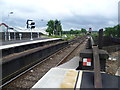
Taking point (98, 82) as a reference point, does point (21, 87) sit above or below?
below

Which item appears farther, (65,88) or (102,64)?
(102,64)

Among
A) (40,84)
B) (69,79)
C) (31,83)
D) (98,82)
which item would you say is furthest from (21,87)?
(98,82)

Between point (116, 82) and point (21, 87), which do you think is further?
point (21, 87)

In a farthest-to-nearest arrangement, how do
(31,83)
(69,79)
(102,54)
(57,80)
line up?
1. (31,83)
2. (102,54)
3. (57,80)
4. (69,79)

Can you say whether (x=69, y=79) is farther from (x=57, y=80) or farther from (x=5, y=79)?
(x=5, y=79)

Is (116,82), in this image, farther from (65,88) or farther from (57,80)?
(57,80)

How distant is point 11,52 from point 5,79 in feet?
17.6

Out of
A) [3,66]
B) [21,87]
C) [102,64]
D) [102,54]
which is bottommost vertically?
[21,87]

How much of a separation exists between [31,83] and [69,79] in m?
3.52

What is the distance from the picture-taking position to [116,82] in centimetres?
370

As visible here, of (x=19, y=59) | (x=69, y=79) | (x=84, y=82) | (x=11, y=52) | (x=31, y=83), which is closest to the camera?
(x=84, y=82)

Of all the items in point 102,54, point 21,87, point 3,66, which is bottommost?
point 21,87

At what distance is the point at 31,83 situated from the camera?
21.9 ft

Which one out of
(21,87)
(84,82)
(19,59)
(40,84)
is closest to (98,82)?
(84,82)
